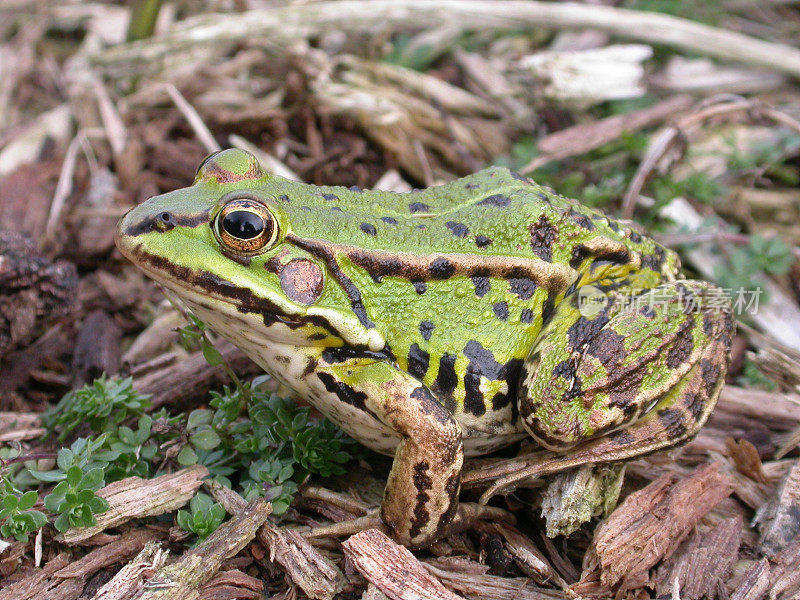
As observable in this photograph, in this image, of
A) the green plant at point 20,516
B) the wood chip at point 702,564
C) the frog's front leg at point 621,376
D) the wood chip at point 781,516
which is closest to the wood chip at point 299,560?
the green plant at point 20,516

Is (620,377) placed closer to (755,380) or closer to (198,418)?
(755,380)

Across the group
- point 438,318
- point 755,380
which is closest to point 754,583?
Answer: point 755,380

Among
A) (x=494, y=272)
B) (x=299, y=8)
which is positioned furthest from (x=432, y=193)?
(x=299, y=8)

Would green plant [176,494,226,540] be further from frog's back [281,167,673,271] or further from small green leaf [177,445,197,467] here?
frog's back [281,167,673,271]

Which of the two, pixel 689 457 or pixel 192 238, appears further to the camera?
pixel 689 457

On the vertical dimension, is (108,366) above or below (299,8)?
below

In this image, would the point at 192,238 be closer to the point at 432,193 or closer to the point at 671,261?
the point at 432,193
